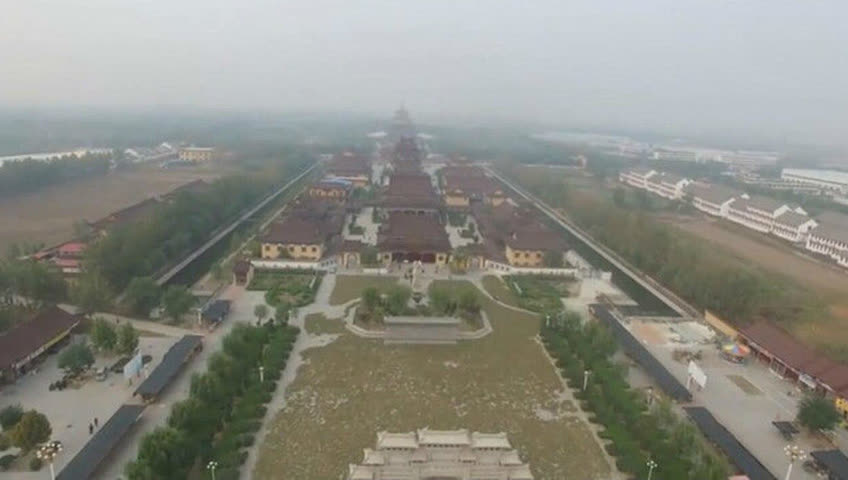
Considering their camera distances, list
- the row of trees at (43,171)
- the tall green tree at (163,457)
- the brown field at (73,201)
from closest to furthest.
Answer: the tall green tree at (163,457)
the brown field at (73,201)
the row of trees at (43,171)

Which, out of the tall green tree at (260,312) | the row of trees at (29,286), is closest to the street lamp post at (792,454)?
the tall green tree at (260,312)

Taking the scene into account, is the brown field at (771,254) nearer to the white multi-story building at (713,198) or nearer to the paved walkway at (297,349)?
the white multi-story building at (713,198)

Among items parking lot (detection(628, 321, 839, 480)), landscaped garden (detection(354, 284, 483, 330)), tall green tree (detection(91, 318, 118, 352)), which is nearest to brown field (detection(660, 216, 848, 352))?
parking lot (detection(628, 321, 839, 480))

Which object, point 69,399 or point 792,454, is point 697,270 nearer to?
point 792,454

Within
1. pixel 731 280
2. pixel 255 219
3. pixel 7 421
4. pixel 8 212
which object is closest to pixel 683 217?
pixel 731 280

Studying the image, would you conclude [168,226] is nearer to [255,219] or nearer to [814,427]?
[255,219]
